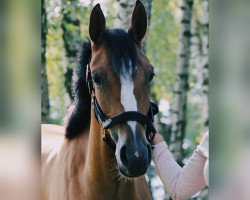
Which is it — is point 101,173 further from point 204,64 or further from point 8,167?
point 204,64

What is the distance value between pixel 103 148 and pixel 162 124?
63 centimetres

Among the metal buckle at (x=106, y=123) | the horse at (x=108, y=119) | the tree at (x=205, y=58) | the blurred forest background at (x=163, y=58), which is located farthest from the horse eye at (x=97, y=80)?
the tree at (x=205, y=58)

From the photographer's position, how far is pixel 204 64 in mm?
2033

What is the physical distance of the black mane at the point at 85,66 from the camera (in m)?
1.50

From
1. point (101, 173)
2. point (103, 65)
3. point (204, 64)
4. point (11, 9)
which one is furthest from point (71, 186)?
point (204, 64)

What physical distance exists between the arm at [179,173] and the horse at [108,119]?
8 centimetres

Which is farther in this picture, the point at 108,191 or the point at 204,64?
the point at 204,64

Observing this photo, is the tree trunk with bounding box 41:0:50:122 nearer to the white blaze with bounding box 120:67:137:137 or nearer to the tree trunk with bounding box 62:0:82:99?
the tree trunk with bounding box 62:0:82:99

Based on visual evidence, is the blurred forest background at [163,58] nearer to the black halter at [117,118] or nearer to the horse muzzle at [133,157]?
the black halter at [117,118]

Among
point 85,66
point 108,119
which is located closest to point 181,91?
point 85,66

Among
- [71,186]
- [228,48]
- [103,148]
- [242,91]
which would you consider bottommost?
[71,186]

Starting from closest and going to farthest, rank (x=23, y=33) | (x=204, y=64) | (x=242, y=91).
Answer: (x=242, y=91) < (x=23, y=33) < (x=204, y=64)

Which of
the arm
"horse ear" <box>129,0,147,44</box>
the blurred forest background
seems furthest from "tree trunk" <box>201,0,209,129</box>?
"horse ear" <box>129,0,147,44</box>

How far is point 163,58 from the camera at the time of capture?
2129 millimetres
